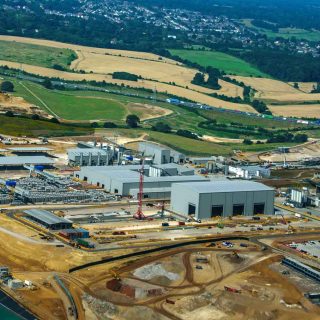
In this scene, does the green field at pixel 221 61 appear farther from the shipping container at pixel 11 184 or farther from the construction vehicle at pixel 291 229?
the construction vehicle at pixel 291 229

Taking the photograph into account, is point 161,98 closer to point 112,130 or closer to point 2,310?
point 112,130

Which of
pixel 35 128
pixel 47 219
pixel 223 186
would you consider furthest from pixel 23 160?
pixel 47 219

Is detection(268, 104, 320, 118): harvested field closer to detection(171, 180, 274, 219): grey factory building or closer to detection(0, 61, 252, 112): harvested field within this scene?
detection(0, 61, 252, 112): harvested field

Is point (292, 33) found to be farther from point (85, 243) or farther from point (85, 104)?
point (85, 243)

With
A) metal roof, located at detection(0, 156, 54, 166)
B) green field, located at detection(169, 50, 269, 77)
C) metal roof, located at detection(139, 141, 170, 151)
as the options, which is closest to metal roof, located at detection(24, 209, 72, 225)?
metal roof, located at detection(0, 156, 54, 166)

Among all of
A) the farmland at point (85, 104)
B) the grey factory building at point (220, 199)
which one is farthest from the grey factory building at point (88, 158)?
the farmland at point (85, 104)
